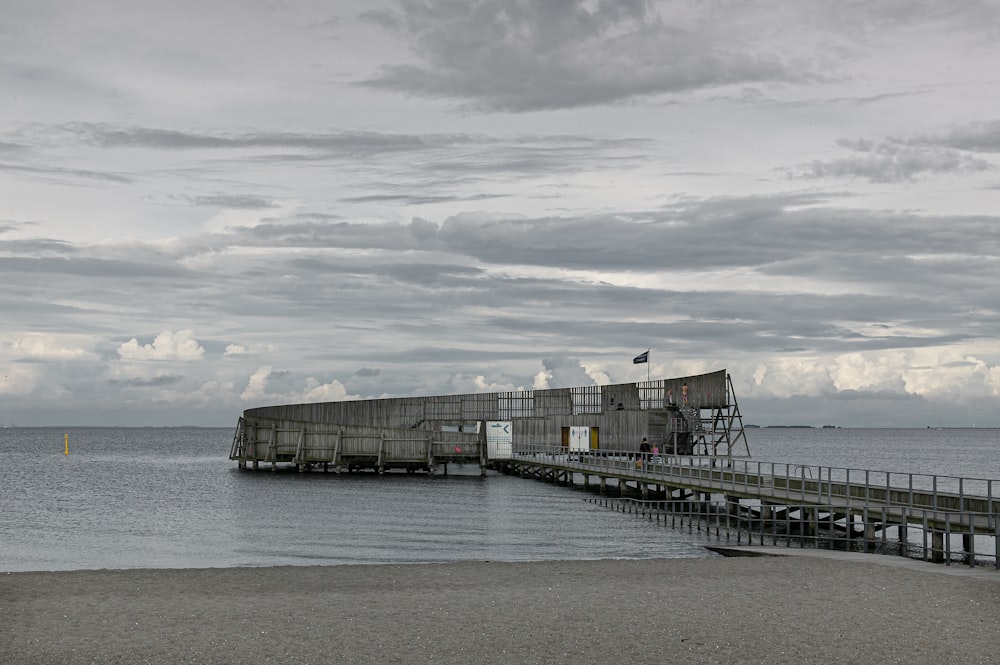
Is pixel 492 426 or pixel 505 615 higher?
pixel 492 426

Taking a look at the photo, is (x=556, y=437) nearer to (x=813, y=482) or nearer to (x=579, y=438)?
(x=579, y=438)

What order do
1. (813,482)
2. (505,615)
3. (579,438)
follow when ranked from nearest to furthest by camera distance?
(505,615), (813,482), (579,438)

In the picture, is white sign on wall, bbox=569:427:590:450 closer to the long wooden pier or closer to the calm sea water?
the long wooden pier

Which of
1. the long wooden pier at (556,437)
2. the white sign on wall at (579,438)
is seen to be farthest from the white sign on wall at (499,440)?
the white sign on wall at (579,438)

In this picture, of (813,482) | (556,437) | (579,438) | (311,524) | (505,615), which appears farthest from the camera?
(556,437)

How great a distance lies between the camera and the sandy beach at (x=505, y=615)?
1475 cm

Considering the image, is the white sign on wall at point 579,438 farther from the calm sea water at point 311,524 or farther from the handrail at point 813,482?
the calm sea water at point 311,524

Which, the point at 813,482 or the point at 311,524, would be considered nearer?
→ the point at 813,482

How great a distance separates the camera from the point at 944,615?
57.4 feet

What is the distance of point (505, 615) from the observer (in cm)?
1747

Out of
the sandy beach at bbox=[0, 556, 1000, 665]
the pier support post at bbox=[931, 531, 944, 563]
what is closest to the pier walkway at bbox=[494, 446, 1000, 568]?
the pier support post at bbox=[931, 531, 944, 563]

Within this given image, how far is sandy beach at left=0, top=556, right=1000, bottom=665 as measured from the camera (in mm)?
14750

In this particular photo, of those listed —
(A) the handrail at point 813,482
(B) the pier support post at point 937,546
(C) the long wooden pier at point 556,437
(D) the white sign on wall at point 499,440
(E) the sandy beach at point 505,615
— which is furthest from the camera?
(D) the white sign on wall at point 499,440

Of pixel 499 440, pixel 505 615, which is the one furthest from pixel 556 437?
pixel 505 615
